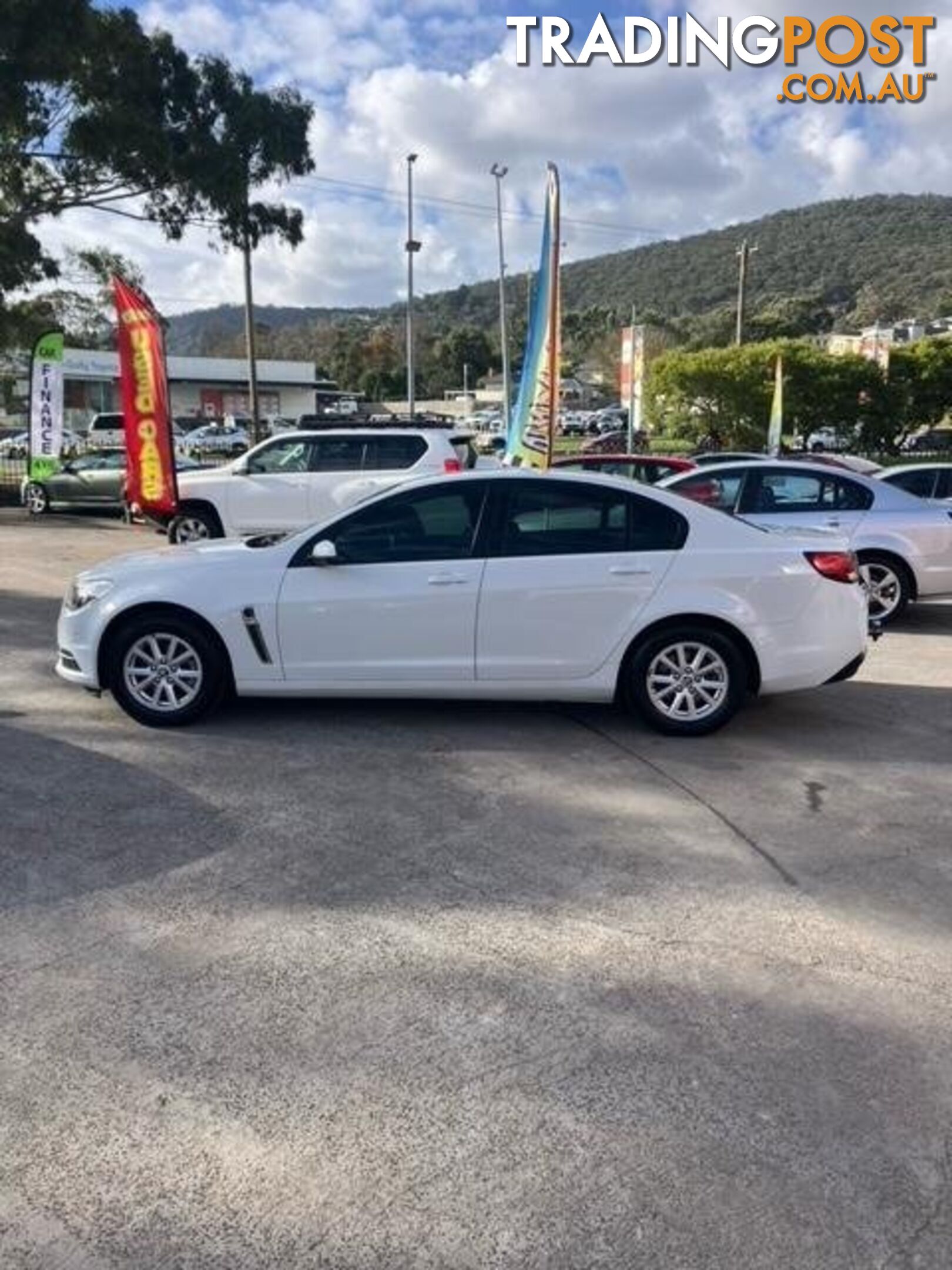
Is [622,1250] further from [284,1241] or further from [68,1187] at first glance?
[68,1187]

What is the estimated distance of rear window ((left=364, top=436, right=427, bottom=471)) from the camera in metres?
14.4

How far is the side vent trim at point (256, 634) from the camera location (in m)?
6.13

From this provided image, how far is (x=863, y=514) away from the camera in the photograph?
9891 mm

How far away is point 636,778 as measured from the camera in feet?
18.1

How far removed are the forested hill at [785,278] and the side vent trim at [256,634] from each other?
286 ft

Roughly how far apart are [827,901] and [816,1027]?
0.95 metres

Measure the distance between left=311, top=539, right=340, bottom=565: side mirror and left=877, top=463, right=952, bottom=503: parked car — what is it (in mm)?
8257

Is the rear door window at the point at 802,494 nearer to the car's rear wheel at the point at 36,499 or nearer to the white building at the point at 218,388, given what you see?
the car's rear wheel at the point at 36,499

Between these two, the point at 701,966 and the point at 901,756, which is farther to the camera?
the point at 901,756

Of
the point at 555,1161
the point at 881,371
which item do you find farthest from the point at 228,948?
the point at 881,371

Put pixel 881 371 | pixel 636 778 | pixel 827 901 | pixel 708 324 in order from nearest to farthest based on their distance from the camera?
pixel 827 901
pixel 636 778
pixel 881 371
pixel 708 324

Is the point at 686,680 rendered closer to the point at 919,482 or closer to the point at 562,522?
the point at 562,522

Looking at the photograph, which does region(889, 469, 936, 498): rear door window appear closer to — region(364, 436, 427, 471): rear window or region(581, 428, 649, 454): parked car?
region(364, 436, 427, 471): rear window

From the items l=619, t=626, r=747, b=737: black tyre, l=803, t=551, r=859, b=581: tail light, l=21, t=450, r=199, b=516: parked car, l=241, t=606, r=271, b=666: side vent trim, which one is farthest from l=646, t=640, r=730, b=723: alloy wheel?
Answer: l=21, t=450, r=199, b=516: parked car
